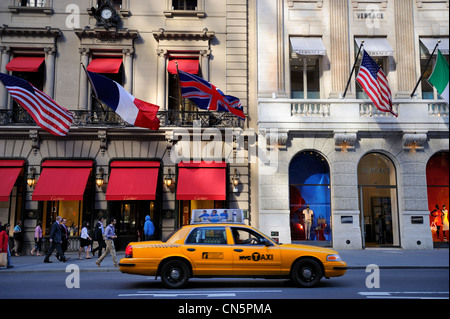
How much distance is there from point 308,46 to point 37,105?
1325 cm

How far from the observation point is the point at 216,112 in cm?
2020

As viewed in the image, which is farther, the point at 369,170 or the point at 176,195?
the point at 369,170

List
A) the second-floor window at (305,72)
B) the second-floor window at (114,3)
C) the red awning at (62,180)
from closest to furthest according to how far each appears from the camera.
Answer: the red awning at (62,180) → the second-floor window at (305,72) → the second-floor window at (114,3)

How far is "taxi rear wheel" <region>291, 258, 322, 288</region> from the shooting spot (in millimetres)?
9828

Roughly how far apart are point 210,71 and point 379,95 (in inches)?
334

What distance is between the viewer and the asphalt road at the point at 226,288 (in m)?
8.62

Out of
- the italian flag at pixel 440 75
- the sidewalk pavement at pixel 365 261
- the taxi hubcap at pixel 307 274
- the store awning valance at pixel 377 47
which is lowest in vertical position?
the sidewalk pavement at pixel 365 261

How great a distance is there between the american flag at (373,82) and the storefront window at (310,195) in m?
4.17

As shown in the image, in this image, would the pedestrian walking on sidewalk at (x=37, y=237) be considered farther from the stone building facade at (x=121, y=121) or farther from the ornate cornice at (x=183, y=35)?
the ornate cornice at (x=183, y=35)

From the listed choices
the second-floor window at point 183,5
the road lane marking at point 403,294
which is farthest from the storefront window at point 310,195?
the road lane marking at point 403,294

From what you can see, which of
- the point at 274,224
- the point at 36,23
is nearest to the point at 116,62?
the point at 36,23
